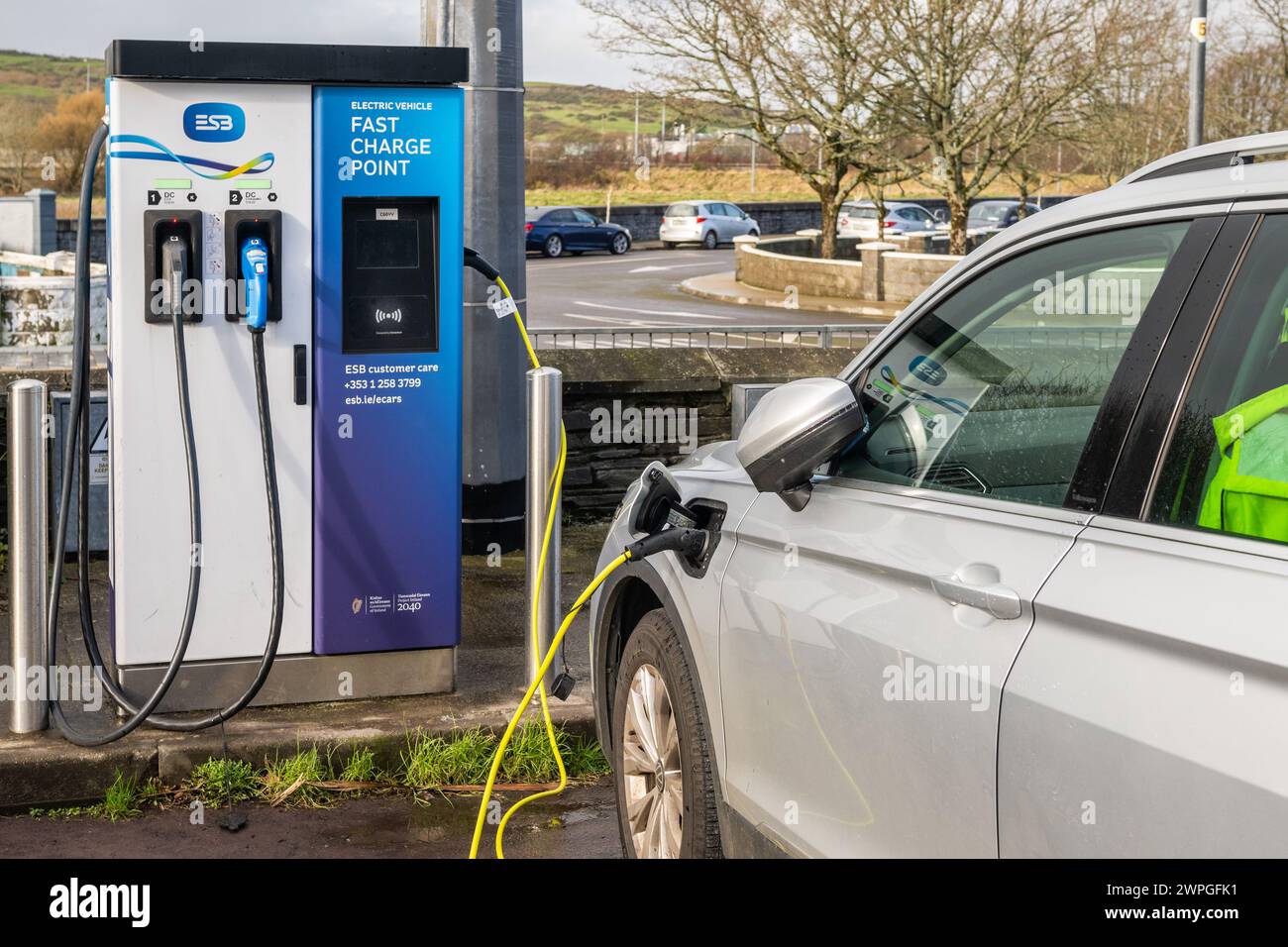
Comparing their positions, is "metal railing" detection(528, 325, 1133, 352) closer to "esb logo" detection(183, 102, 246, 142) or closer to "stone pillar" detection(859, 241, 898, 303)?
"esb logo" detection(183, 102, 246, 142)

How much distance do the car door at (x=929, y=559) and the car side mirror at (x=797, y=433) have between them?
3.5 inches

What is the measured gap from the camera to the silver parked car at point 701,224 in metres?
47.1

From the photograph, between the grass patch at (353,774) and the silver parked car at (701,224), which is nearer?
the grass patch at (353,774)

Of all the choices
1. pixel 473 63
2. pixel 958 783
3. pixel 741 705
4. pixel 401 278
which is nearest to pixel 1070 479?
pixel 958 783

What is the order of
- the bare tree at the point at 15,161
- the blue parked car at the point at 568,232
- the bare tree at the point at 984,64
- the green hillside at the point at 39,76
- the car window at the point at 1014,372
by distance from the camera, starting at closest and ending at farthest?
the car window at the point at 1014,372 → the bare tree at the point at 984,64 → the blue parked car at the point at 568,232 → the bare tree at the point at 15,161 → the green hillside at the point at 39,76

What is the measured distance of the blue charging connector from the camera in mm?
5000

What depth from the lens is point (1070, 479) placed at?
8.48 feet

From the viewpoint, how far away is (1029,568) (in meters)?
2.46

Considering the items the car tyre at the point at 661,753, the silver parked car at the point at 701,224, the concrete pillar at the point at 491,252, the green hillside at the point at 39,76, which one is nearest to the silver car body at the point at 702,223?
the silver parked car at the point at 701,224

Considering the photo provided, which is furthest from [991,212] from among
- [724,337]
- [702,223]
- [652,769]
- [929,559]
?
[929,559]

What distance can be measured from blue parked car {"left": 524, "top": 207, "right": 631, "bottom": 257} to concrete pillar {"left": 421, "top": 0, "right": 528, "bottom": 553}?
3439 centimetres

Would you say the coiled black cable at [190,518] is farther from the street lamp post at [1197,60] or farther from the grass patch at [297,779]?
the street lamp post at [1197,60]

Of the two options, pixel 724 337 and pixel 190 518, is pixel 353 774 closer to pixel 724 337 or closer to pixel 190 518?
pixel 190 518

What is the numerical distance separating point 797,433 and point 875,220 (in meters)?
42.8
